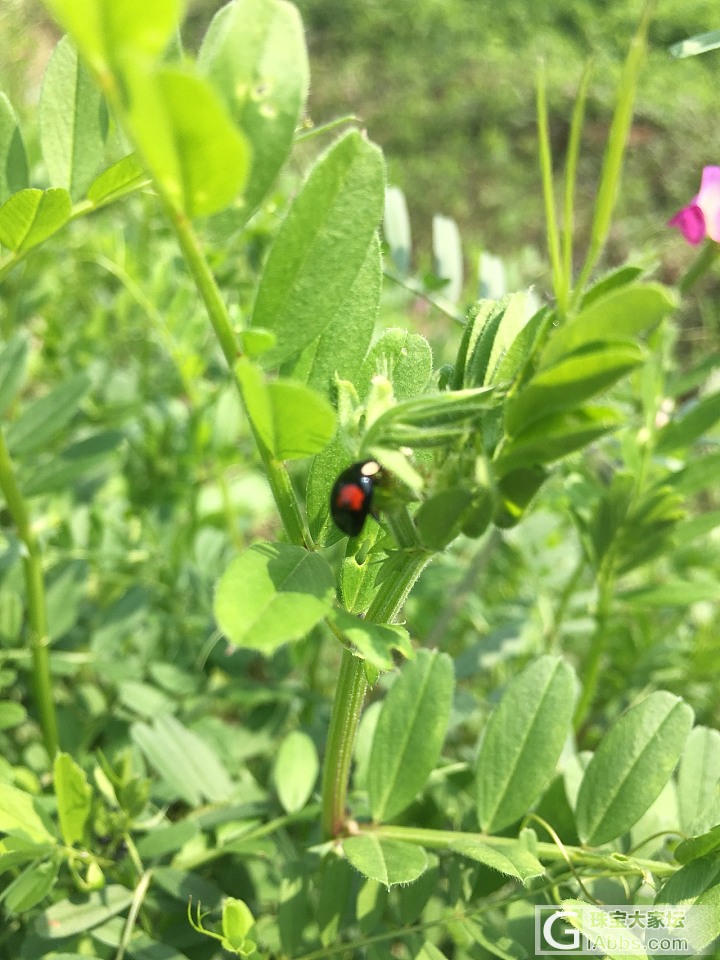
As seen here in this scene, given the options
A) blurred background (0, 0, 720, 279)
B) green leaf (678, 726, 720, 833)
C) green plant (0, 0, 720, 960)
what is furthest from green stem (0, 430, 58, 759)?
blurred background (0, 0, 720, 279)

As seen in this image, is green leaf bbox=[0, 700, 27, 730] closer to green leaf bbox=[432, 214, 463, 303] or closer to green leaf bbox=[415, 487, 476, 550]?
green leaf bbox=[415, 487, 476, 550]

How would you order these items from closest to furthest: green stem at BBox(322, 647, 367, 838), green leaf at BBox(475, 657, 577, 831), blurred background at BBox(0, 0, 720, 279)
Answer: green stem at BBox(322, 647, 367, 838) < green leaf at BBox(475, 657, 577, 831) < blurred background at BBox(0, 0, 720, 279)

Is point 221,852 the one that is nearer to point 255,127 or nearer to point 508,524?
point 508,524

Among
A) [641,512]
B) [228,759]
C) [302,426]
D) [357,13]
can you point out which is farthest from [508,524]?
[357,13]

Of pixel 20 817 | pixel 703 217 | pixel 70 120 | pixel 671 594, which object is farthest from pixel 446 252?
pixel 20 817

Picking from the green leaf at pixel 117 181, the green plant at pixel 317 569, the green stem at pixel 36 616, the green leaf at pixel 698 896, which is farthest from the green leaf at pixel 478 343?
the green stem at pixel 36 616

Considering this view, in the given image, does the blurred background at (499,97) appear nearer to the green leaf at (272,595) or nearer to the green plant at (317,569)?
the green plant at (317,569)

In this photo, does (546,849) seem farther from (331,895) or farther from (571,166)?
(571,166)
